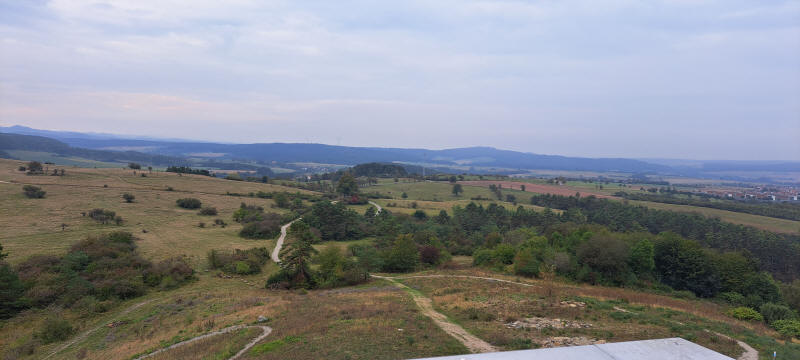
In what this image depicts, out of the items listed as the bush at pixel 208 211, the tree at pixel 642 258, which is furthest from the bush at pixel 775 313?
the bush at pixel 208 211

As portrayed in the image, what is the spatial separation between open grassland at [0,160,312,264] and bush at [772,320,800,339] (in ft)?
203

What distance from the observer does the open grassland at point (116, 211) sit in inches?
2008

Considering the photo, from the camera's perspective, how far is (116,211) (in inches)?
2803

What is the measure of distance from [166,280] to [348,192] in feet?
292

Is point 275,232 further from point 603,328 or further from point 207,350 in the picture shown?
point 603,328

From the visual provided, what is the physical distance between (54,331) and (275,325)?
18.5 meters

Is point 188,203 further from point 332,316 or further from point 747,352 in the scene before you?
point 747,352

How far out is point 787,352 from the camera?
16.6 metres

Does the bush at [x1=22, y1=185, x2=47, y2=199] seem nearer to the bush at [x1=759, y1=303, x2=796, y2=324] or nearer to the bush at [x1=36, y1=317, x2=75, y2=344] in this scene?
the bush at [x1=36, y1=317, x2=75, y2=344]

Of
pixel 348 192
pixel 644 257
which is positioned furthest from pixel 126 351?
pixel 348 192

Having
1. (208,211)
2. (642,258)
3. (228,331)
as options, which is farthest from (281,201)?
(642,258)

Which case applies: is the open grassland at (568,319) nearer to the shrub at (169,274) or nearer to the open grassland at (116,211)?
the shrub at (169,274)

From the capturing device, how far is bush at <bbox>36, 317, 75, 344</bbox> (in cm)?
2564

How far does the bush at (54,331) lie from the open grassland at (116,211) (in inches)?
893
